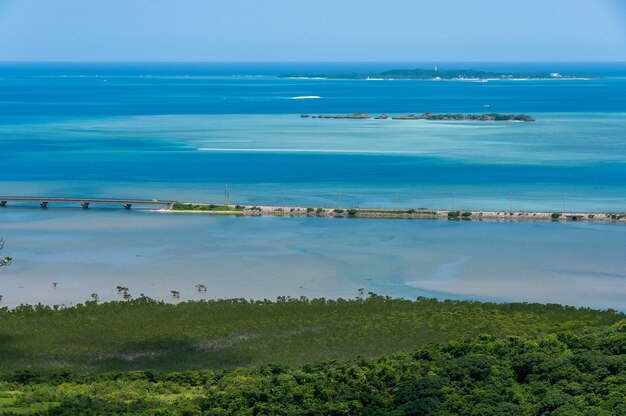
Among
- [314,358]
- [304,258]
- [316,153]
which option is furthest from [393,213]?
[316,153]

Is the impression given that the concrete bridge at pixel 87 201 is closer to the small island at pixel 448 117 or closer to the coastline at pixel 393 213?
the coastline at pixel 393 213

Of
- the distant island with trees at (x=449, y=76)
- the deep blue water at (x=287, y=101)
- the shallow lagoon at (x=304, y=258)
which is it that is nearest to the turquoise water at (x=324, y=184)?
the shallow lagoon at (x=304, y=258)

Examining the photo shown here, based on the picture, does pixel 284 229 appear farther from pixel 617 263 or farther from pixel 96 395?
pixel 96 395

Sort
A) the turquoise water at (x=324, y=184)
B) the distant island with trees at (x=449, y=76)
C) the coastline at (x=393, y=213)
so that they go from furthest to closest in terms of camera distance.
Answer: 1. the distant island with trees at (x=449, y=76)
2. the coastline at (x=393, y=213)
3. the turquoise water at (x=324, y=184)

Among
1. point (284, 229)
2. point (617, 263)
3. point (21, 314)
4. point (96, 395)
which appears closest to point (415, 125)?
point (284, 229)

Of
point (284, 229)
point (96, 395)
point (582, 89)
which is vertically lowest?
point (96, 395)

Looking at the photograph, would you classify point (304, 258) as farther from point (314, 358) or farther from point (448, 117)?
point (448, 117)

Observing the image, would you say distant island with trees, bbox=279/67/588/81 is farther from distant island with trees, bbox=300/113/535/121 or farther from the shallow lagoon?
the shallow lagoon
